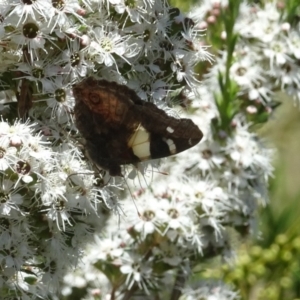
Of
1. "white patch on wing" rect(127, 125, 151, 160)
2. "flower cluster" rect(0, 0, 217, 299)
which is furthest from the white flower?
"white patch on wing" rect(127, 125, 151, 160)

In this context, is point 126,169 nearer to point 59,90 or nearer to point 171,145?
point 171,145

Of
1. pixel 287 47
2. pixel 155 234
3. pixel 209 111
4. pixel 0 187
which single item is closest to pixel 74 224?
pixel 0 187

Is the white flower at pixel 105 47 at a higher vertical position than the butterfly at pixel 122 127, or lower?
higher

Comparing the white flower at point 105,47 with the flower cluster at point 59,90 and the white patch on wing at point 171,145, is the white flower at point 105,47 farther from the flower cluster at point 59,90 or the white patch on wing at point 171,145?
the white patch on wing at point 171,145

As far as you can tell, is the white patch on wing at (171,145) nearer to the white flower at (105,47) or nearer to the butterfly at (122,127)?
the butterfly at (122,127)

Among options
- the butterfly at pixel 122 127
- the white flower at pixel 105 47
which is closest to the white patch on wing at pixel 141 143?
the butterfly at pixel 122 127

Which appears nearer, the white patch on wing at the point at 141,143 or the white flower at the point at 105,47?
the white flower at the point at 105,47

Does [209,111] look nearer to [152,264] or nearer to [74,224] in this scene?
[152,264]

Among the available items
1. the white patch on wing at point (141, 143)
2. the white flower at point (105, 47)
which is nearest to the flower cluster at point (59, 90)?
the white flower at point (105, 47)
